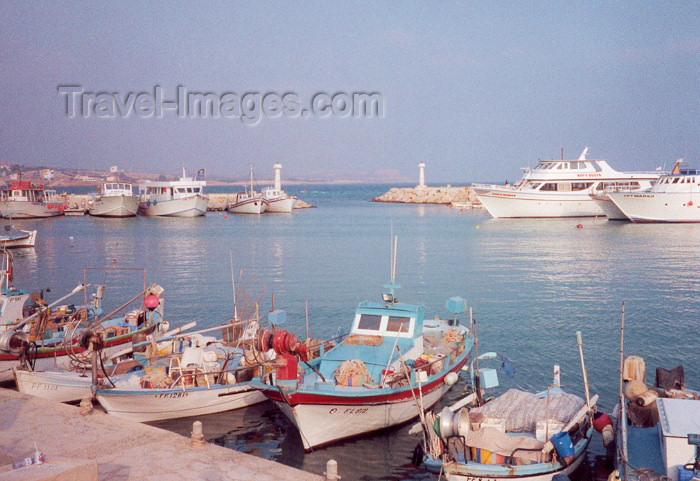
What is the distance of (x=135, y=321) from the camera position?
21734mm

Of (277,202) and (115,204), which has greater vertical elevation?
(277,202)

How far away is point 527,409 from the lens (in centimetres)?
1332

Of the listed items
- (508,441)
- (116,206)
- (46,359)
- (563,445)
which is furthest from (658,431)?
(116,206)

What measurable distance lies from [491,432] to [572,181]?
2729 inches

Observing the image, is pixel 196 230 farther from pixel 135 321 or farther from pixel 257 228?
pixel 135 321

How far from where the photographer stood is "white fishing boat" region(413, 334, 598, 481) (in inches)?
440

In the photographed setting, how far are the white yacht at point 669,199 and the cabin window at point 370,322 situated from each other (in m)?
57.6

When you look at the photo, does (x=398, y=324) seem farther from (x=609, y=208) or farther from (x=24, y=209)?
(x=24, y=209)

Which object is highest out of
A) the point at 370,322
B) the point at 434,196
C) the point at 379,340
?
the point at 434,196

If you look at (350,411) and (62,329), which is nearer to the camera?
(350,411)

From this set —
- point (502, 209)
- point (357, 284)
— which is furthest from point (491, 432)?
point (502, 209)

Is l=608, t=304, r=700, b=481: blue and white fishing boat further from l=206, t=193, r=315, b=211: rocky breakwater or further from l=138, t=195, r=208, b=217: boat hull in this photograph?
l=206, t=193, r=315, b=211: rocky breakwater

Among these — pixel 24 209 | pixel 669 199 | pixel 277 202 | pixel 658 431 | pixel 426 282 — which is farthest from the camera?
pixel 277 202

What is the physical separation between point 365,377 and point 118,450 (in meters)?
5.55
